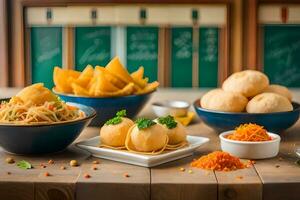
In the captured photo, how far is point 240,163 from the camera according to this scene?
4.89 ft

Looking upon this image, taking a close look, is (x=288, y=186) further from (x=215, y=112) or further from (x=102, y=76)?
(x=102, y=76)

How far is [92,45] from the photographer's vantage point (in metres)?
4.43

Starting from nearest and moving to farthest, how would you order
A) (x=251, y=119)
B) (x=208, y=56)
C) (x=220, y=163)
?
1. (x=220, y=163)
2. (x=251, y=119)
3. (x=208, y=56)

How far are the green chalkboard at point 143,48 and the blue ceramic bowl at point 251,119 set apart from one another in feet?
8.30

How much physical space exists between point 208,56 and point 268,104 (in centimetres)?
258

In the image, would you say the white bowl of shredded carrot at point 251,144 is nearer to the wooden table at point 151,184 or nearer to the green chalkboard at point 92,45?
the wooden table at point 151,184

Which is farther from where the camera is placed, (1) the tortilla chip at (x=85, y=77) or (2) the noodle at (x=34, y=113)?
(1) the tortilla chip at (x=85, y=77)

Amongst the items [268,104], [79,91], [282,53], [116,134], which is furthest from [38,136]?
[282,53]

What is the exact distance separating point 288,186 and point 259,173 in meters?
0.10

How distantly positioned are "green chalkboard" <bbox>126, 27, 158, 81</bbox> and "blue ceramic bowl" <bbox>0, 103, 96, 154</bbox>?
110 inches

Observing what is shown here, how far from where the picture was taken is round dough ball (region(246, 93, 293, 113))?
6.00 ft

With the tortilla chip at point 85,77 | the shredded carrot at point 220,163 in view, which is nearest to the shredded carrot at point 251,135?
the shredded carrot at point 220,163

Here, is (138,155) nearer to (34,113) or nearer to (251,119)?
(34,113)

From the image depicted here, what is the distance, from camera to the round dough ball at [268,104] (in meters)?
1.83
